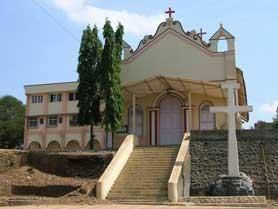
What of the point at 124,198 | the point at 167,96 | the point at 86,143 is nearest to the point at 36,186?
the point at 124,198

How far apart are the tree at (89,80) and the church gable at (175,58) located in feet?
12.7

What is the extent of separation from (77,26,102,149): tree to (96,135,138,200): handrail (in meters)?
3.29

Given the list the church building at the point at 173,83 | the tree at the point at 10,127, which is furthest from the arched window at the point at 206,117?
the tree at the point at 10,127

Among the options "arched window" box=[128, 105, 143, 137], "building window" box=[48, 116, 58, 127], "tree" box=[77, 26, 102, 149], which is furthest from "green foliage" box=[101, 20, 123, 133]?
"building window" box=[48, 116, 58, 127]

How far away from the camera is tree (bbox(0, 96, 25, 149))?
55.5 meters

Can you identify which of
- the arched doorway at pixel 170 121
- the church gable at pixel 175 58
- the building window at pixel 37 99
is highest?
the church gable at pixel 175 58

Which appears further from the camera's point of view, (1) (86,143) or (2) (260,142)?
(1) (86,143)

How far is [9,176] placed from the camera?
826 inches

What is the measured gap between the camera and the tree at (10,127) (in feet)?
182

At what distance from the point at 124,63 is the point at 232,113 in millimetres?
12578

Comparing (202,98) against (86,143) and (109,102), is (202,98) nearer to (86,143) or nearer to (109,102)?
(109,102)

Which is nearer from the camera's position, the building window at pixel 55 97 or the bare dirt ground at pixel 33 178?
the bare dirt ground at pixel 33 178

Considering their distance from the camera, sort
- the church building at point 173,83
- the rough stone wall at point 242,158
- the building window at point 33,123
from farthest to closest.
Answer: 1. the building window at point 33,123
2. the church building at point 173,83
3. the rough stone wall at point 242,158

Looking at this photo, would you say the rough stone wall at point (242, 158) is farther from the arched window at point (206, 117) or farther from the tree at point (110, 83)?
the arched window at point (206, 117)
